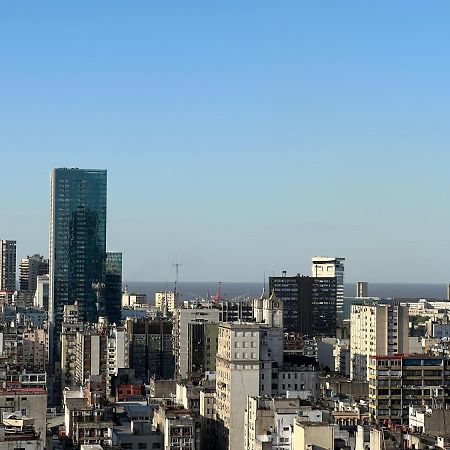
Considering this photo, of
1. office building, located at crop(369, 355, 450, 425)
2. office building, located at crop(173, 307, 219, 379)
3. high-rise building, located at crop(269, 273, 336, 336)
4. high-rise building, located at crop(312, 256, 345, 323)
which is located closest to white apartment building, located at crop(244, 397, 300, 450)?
office building, located at crop(369, 355, 450, 425)

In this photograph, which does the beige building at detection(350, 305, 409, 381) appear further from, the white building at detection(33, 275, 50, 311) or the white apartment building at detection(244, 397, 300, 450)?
the white building at detection(33, 275, 50, 311)

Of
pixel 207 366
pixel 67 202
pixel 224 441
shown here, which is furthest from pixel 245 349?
pixel 67 202

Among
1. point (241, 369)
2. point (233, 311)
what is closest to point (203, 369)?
point (233, 311)

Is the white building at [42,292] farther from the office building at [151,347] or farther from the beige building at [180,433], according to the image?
the beige building at [180,433]

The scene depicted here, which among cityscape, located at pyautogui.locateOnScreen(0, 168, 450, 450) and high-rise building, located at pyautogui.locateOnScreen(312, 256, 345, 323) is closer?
cityscape, located at pyautogui.locateOnScreen(0, 168, 450, 450)

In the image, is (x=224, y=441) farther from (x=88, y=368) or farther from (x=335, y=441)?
(x=88, y=368)

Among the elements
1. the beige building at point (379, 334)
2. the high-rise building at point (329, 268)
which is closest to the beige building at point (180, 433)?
the beige building at point (379, 334)
